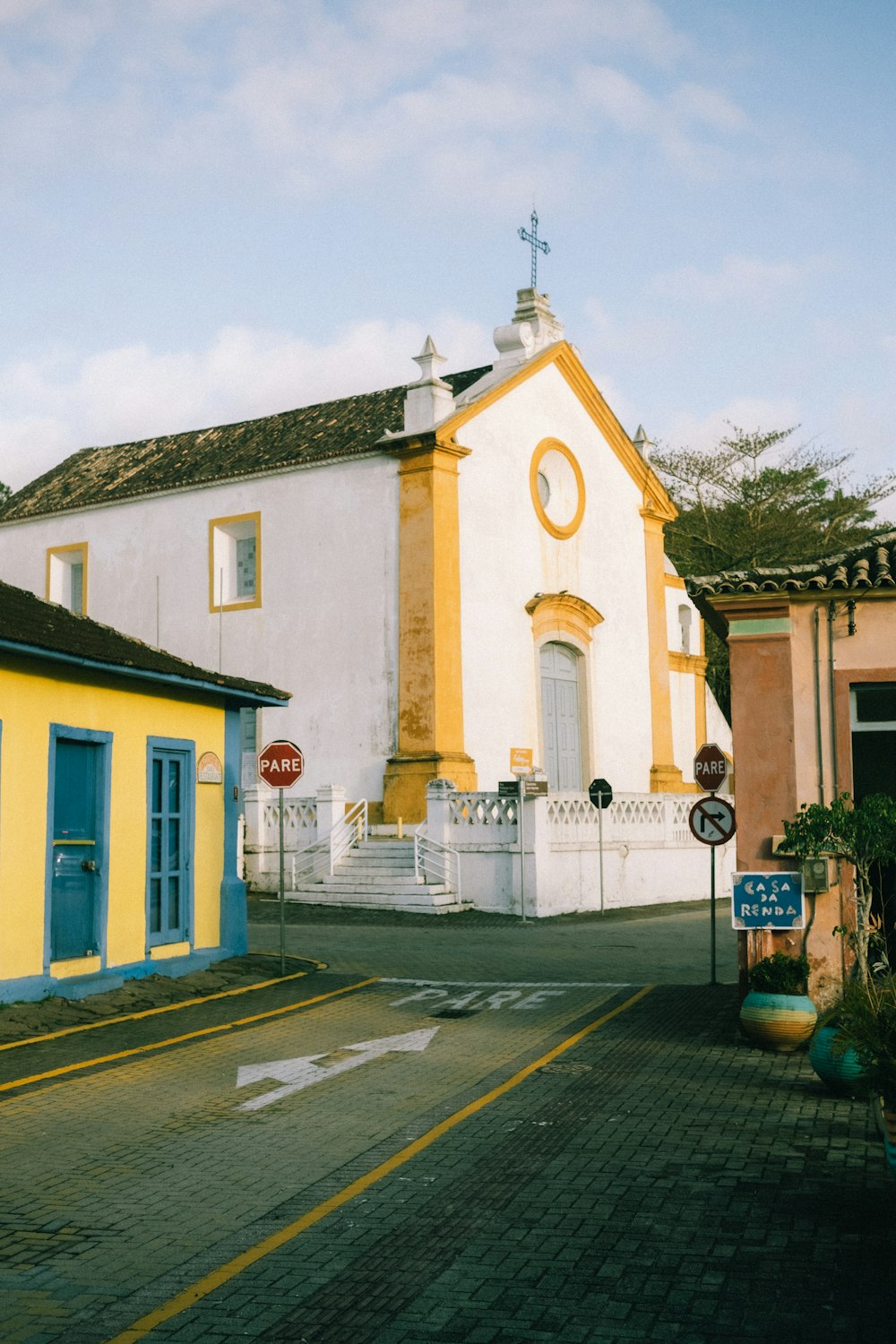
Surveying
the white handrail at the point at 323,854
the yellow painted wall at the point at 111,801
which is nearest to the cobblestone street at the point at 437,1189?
the yellow painted wall at the point at 111,801

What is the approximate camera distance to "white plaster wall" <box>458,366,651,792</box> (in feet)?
92.6

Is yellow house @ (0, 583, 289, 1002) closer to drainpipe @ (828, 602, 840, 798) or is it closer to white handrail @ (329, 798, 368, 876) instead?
drainpipe @ (828, 602, 840, 798)

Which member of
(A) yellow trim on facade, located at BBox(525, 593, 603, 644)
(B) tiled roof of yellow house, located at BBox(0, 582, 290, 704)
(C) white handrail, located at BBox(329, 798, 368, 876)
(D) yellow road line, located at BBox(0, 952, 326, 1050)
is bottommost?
(D) yellow road line, located at BBox(0, 952, 326, 1050)

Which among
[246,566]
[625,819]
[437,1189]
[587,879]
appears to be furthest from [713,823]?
[246,566]

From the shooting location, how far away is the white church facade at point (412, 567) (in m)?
27.2

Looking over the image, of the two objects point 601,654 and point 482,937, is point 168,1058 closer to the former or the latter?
point 482,937

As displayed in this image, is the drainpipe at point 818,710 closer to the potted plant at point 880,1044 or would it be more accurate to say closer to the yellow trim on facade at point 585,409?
the potted plant at point 880,1044

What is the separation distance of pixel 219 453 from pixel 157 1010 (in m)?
20.3

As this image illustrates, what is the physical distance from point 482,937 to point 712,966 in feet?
20.8

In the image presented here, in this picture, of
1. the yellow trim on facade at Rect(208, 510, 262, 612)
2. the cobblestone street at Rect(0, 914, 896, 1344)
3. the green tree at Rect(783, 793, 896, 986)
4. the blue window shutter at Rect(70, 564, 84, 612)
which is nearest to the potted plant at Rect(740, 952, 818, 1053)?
the cobblestone street at Rect(0, 914, 896, 1344)

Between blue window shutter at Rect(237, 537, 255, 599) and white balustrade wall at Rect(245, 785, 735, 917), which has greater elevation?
blue window shutter at Rect(237, 537, 255, 599)

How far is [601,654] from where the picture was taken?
32.3m

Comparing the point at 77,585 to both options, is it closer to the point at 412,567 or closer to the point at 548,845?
the point at 412,567

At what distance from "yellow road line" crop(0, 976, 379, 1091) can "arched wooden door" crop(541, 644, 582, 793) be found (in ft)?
52.2
